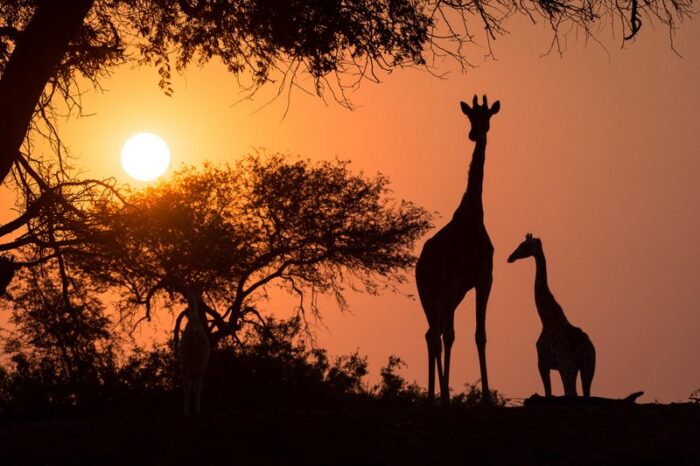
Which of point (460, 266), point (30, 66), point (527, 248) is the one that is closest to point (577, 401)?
point (460, 266)

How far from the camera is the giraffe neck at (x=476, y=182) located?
16688mm

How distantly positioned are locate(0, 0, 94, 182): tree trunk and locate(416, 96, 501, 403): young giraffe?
6667mm

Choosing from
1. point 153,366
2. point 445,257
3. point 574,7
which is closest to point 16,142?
point 445,257

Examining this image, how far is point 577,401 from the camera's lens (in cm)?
1407

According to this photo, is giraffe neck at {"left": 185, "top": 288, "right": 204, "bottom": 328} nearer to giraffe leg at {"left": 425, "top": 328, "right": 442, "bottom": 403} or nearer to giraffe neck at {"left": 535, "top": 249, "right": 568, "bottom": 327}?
giraffe leg at {"left": 425, "top": 328, "right": 442, "bottom": 403}

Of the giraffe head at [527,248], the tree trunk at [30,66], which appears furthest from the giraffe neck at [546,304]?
the tree trunk at [30,66]

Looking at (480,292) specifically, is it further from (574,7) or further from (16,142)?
(16,142)

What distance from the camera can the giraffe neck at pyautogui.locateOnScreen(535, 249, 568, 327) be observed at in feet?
55.5

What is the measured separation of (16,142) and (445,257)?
6.82 metres

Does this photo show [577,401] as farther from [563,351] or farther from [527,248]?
[527,248]

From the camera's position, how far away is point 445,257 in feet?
53.1

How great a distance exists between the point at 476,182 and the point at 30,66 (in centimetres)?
750

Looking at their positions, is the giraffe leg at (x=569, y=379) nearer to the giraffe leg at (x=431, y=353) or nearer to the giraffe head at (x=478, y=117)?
the giraffe leg at (x=431, y=353)

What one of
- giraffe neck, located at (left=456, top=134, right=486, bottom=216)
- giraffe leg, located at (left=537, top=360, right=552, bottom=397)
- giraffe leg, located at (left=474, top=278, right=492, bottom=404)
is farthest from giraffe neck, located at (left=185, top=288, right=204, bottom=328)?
giraffe leg, located at (left=537, top=360, right=552, bottom=397)
